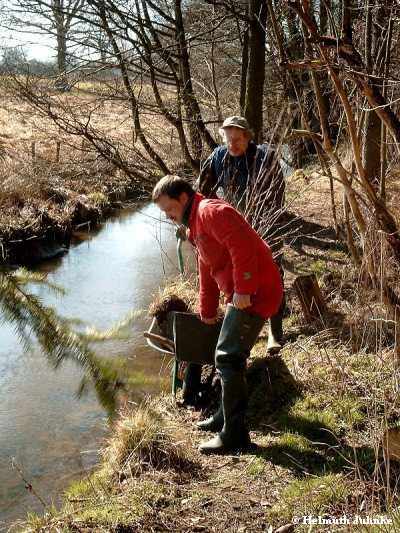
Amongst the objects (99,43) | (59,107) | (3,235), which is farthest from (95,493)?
(3,235)

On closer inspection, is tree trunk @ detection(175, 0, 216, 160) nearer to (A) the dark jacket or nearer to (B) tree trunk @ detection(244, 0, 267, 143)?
(B) tree trunk @ detection(244, 0, 267, 143)

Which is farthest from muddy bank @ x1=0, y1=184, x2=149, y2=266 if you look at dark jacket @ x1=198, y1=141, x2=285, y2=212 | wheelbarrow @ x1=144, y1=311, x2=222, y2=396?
wheelbarrow @ x1=144, y1=311, x2=222, y2=396

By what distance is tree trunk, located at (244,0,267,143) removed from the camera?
8656mm

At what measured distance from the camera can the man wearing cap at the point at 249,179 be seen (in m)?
5.62

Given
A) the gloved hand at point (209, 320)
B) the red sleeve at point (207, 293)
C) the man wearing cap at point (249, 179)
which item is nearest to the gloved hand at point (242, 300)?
the red sleeve at point (207, 293)

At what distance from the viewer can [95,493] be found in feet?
12.2

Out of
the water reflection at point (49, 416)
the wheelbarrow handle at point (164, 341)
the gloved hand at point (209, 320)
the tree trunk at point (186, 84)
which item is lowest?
the water reflection at point (49, 416)

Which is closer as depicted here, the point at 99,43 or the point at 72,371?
the point at 72,371

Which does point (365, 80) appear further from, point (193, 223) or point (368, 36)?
point (193, 223)

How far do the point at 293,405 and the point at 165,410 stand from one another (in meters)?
1.01

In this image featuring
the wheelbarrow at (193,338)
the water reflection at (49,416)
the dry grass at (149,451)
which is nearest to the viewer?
the water reflection at (49,416)

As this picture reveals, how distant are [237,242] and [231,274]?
0.35 metres

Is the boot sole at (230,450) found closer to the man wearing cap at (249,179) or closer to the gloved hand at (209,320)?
the gloved hand at (209,320)

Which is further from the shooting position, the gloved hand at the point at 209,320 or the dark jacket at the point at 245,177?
the dark jacket at the point at 245,177
